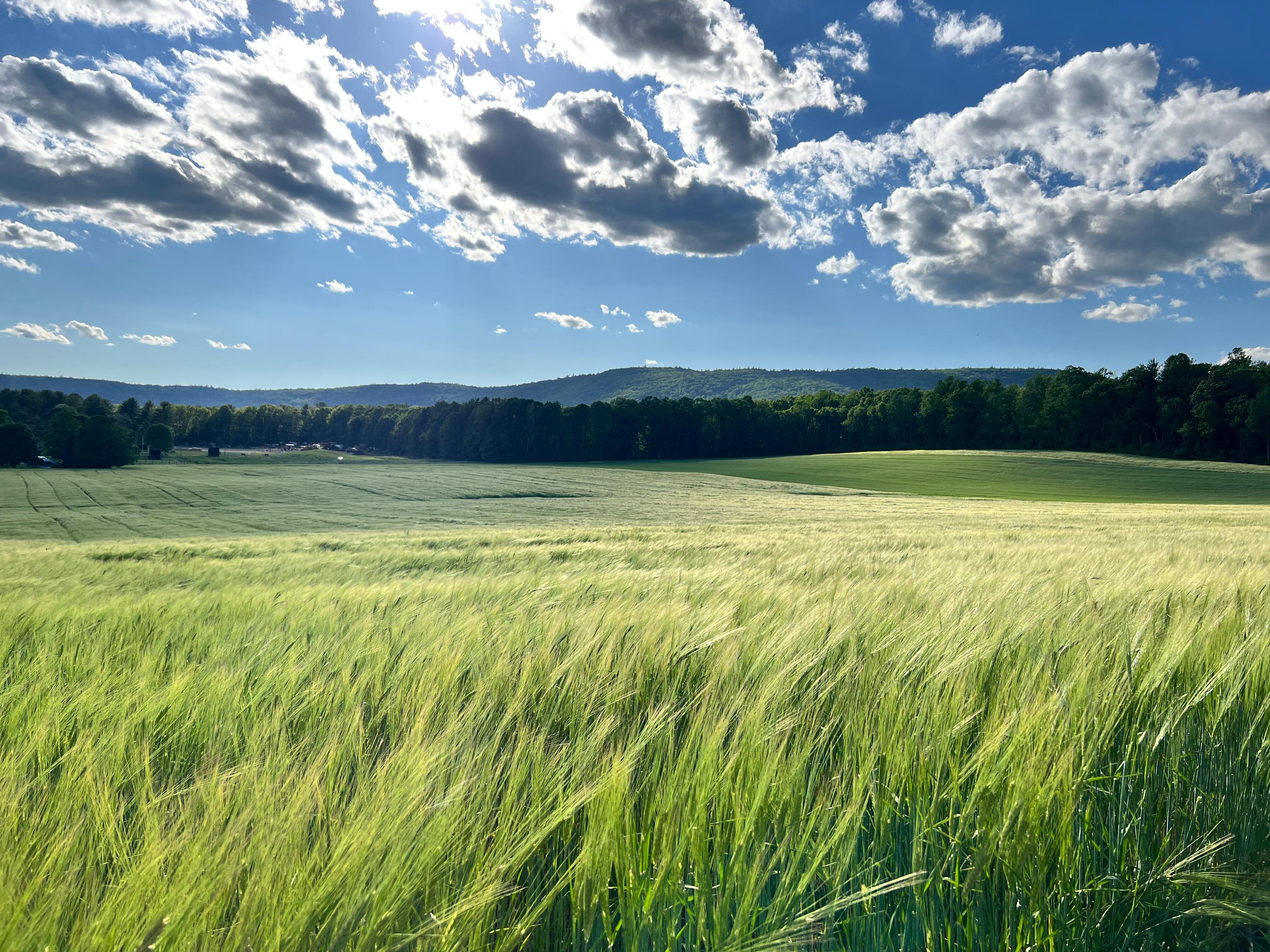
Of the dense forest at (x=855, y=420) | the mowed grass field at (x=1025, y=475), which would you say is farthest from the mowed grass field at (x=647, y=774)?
the dense forest at (x=855, y=420)

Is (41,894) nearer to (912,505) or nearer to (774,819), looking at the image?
(774,819)

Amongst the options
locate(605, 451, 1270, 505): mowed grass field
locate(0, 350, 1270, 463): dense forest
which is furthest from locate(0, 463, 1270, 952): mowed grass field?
locate(0, 350, 1270, 463): dense forest

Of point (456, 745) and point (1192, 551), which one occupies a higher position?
point (456, 745)

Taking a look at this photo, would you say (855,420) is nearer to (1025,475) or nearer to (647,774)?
(1025,475)

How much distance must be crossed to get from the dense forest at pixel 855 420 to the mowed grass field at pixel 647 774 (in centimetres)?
8968

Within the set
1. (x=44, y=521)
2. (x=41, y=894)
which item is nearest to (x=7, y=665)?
(x=41, y=894)

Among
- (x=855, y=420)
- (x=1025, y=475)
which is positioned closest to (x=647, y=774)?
(x=1025, y=475)

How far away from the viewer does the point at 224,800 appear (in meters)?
1.16

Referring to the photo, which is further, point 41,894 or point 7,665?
point 7,665

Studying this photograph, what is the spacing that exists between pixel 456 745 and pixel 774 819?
70cm

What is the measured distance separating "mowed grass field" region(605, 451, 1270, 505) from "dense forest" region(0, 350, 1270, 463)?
12.9 meters

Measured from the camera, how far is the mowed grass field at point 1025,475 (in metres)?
43.5

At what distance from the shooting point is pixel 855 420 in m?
97.1

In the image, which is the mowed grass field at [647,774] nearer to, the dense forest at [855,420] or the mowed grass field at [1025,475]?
the mowed grass field at [1025,475]
